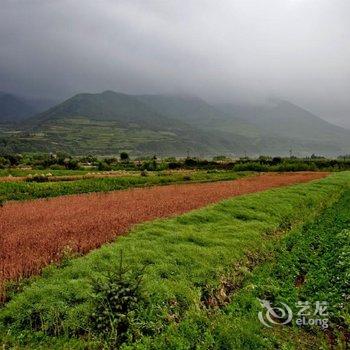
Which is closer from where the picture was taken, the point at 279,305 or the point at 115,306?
the point at 115,306

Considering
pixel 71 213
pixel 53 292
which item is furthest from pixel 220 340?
pixel 71 213

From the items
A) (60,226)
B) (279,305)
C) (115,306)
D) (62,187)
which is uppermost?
(60,226)

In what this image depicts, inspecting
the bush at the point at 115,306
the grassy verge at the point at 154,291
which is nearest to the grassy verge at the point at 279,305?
the grassy verge at the point at 154,291

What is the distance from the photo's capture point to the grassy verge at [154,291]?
10.7 m

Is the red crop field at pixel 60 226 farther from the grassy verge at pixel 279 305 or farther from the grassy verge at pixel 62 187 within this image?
the grassy verge at pixel 62 187

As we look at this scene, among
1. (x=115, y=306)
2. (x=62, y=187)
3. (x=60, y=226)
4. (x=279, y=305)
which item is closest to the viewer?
(x=115, y=306)

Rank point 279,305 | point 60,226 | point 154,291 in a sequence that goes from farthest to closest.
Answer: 1. point 60,226
2. point 279,305
3. point 154,291

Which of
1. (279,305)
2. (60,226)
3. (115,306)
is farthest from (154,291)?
(60,226)

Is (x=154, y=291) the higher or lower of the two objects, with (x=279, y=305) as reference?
higher

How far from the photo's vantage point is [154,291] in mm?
12719

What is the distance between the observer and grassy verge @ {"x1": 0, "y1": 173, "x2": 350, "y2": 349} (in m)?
10.7

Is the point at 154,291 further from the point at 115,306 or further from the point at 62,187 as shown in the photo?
the point at 62,187

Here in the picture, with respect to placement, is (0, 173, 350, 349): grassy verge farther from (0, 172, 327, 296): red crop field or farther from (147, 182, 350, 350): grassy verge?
(0, 172, 327, 296): red crop field

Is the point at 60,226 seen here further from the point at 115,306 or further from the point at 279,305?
the point at 279,305
